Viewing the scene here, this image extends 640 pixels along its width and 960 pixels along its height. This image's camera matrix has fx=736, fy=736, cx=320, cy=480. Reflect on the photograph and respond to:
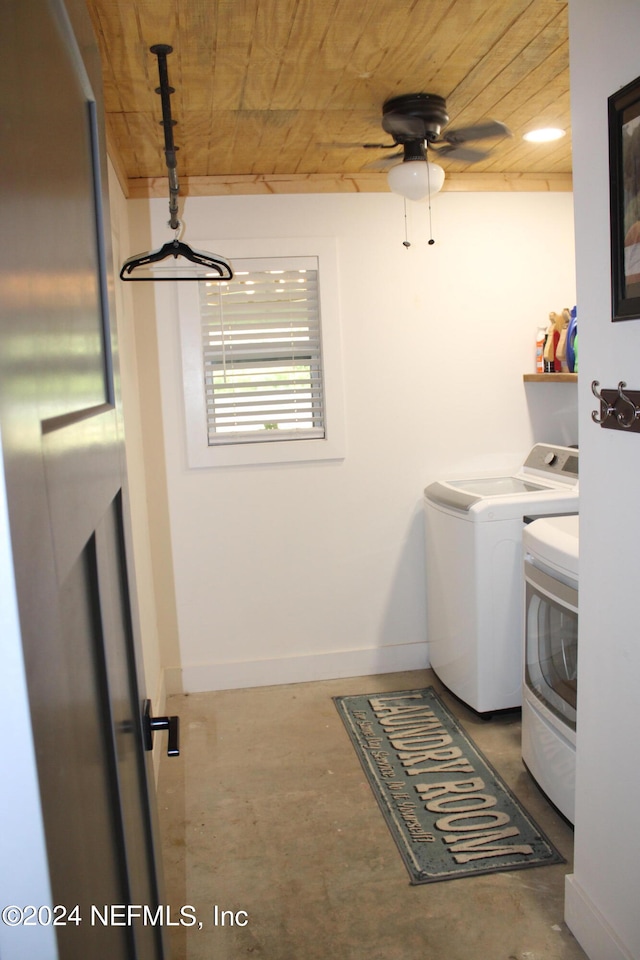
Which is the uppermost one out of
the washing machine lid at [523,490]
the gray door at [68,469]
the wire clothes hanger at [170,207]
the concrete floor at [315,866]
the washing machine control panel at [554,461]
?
the wire clothes hanger at [170,207]

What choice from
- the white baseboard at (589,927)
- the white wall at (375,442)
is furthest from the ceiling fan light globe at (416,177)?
the white baseboard at (589,927)

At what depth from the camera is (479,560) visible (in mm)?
3037

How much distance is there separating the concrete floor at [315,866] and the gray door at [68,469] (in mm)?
1211

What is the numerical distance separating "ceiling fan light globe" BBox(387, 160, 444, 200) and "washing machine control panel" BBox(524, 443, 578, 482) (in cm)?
134

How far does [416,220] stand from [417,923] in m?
2.91

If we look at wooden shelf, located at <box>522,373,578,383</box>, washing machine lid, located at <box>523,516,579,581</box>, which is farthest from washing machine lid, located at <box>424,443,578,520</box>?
washing machine lid, located at <box>523,516,579,581</box>

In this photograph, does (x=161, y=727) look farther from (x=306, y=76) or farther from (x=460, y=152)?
(x=460, y=152)

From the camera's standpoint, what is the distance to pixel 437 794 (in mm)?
2648

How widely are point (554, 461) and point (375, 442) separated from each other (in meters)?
0.86

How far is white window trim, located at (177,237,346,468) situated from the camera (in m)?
3.45

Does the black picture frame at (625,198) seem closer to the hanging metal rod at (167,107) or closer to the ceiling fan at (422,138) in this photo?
the ceiling fan at (422,138)

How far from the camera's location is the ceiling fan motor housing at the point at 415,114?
2.53 metres

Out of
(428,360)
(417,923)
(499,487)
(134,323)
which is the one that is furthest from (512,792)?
(134,323)

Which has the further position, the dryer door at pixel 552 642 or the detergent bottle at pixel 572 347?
the detergent bottle at pixel 572 347
